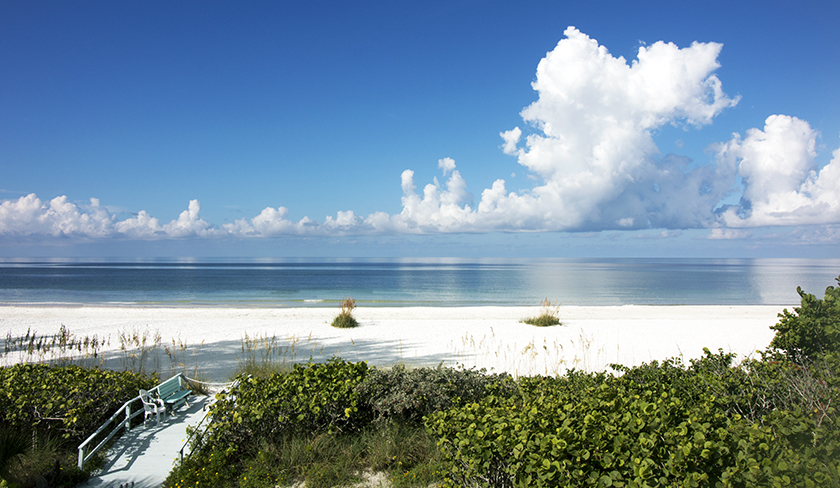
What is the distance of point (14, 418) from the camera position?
16.6 feet

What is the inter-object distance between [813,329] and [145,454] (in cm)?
819

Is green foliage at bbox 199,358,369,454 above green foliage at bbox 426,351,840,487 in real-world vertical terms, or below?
below

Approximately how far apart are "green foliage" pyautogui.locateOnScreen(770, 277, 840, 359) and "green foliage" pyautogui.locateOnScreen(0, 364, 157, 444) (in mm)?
8705

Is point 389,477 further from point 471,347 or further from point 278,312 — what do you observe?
point 278,312

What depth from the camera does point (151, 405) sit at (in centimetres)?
595

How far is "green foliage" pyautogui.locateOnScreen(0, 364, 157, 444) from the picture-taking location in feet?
16.9

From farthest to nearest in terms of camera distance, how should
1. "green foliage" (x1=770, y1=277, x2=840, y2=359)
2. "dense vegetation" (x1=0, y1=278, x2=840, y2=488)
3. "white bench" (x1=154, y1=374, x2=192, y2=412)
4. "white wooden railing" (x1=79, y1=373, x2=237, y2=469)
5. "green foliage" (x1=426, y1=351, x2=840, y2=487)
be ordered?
"white bench" (x1=154, y1=374, x2=192, y2=412), "green foliage" (x1=770, y1=277, x2=840, y2=359), "white wooden railing" (x1=79, y1=373, x2=237, y2=469), "dense vegetation" (x1=0, y1=278, x2=840, y2=488), "green foliage" (x1=426, y1=351, x2=840, y2=487)

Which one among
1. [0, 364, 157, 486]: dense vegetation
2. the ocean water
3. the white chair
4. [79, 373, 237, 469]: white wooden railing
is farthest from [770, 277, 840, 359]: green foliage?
the ocean water

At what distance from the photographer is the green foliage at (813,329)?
17.0 feet

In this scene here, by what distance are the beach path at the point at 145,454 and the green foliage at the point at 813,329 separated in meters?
7.51

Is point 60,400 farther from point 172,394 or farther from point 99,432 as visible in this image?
point 172,394

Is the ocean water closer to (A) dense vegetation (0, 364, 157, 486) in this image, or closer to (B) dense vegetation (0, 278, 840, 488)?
(A) dense vegetation (0, 364, 157, 486)

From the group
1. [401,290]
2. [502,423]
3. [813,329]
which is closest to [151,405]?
[502,423]

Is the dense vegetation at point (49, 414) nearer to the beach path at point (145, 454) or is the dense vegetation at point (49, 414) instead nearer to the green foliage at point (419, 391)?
the beach path at point (145, 454)
